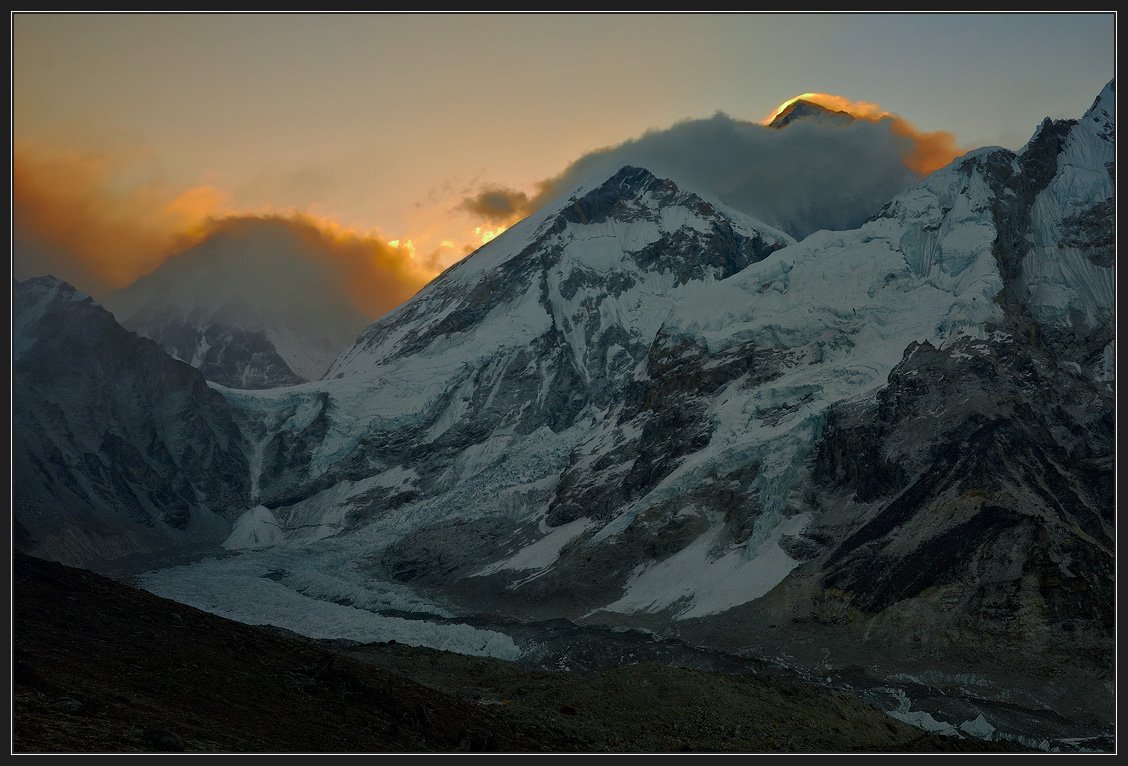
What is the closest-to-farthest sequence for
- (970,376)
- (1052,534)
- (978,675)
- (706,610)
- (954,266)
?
(978,675) → (1052,534) → (706,610) → (970,376) → (954,266)

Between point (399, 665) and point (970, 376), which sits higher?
point (970, 376)

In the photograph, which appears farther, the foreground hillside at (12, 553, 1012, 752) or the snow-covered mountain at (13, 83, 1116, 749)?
the snow-covered mountain at (13, 83, 1116, 749)

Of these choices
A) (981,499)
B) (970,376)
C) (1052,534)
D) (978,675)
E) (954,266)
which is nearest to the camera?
(978,675)

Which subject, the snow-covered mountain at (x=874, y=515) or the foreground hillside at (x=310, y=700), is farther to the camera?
the snow-covered mountain at (x=874, y=515)

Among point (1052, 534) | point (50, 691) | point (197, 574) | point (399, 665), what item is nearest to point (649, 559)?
point (1052, 534)

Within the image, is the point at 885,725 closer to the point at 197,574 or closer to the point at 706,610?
the point at 706,610

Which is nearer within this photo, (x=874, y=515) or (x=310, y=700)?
(x=310, y=700)

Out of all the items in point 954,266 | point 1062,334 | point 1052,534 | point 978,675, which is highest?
point 954,266

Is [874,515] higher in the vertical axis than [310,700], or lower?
lower
